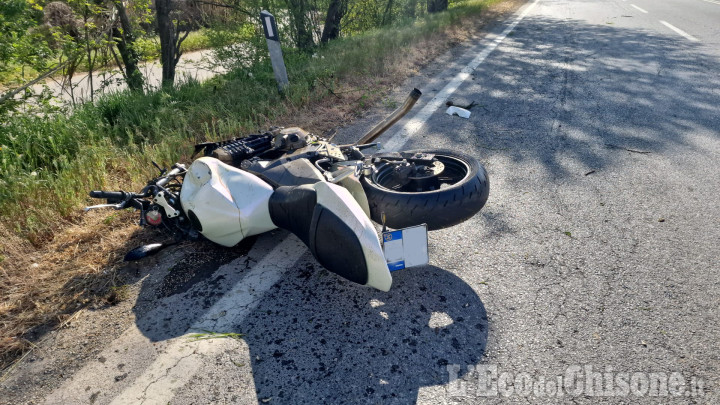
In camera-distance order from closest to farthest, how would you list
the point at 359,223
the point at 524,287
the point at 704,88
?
the point at 359,223 < the point at 524,287 < the point at 704,88

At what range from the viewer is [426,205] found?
2.63 metres

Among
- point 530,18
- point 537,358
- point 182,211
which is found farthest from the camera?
point 530,18

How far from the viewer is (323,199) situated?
2.28m

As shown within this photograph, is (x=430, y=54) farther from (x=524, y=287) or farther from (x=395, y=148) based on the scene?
(x=524, y=287)

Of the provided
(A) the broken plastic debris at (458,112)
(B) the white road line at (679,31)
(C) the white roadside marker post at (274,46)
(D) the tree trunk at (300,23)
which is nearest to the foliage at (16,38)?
(C) the white roadside marker post at (274,46)

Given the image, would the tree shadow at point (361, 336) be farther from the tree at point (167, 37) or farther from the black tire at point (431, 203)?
the tree at point (167, 37)

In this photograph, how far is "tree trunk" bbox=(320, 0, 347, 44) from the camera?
10047mm

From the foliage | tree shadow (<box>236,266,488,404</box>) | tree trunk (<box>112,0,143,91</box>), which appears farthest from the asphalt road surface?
tree trunk (<box>112,0,143,91</box>)

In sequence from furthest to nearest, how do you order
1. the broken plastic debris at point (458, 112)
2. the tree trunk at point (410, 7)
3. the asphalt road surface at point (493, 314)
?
the tree trunk at point (410, 7) → the broken plastic debris at point (458, 112) → the asphalt road surface at point (493, 314)

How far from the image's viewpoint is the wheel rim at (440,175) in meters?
3.13

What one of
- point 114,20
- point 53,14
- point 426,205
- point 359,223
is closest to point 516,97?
point 426,205

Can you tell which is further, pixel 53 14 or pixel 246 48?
pixel 53 14

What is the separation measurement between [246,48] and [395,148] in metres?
5.20

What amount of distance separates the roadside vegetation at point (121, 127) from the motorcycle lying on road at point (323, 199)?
0.48m
